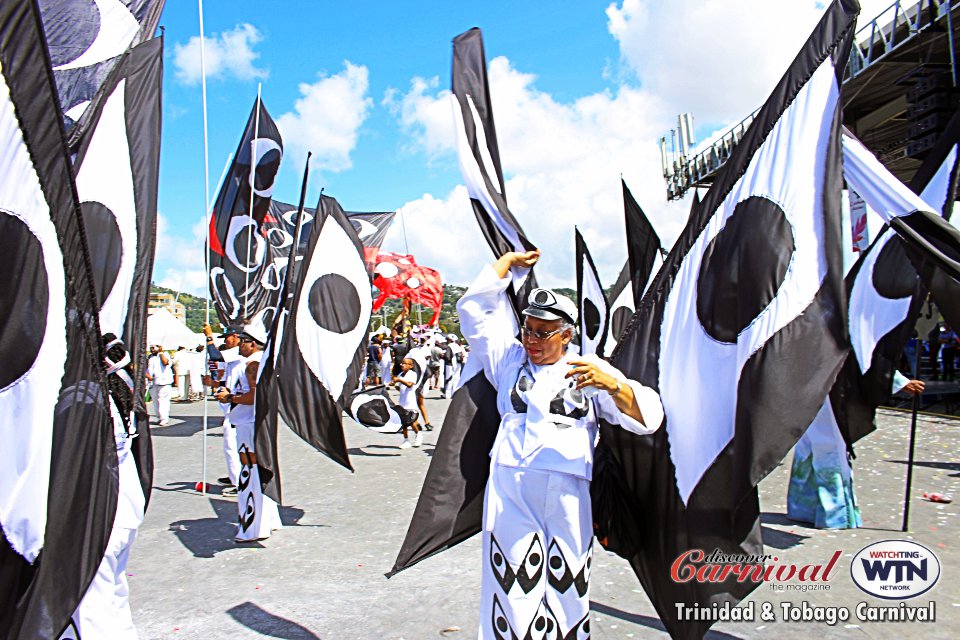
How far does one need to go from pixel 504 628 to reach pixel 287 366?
3468 millimetres

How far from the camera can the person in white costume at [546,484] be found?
2750mm

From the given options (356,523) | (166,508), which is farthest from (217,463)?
(356,523)

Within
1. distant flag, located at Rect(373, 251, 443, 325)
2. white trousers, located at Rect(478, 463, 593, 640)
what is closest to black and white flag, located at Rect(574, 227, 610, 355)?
white trousers, located at Rect(478, 463, 593, 640)

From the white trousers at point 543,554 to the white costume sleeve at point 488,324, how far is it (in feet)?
1.76

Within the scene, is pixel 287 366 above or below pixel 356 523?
above

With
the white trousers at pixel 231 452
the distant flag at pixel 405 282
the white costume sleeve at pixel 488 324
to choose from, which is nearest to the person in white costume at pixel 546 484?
the white costume sleeve at pixel 488 324

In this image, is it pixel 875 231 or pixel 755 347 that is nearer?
pixel 755 347

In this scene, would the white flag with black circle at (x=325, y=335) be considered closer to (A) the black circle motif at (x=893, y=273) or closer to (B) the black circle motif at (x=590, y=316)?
(B) the black circle motif at (x=590, y=316)

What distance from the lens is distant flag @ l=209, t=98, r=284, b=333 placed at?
1002 cm

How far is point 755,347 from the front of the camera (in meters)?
2.77

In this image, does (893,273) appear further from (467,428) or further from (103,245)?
(103,245)

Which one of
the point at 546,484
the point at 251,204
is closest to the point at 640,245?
the point at 546,484

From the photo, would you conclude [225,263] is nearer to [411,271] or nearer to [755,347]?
[755,347]

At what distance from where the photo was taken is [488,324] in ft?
10.1
